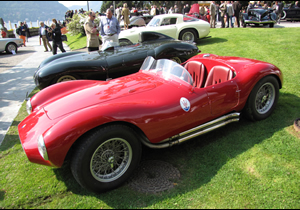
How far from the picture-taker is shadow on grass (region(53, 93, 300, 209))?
2.46m

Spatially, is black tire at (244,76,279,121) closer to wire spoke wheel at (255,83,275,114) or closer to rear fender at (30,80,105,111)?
wire spoke wheel at (255,83,275,114)

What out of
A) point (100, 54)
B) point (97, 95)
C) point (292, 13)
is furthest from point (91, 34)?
point (292, 13)

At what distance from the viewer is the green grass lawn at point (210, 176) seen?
93.2 inches

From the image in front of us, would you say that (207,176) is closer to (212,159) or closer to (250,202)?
(212,159)

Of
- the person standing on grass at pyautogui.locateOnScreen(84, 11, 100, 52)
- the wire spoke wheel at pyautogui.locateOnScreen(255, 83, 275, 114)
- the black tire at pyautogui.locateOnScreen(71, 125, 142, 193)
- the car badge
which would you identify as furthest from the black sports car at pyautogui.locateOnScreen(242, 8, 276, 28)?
the black tire at pyautogui.locateOnScreen(71, 125, 142, 193)

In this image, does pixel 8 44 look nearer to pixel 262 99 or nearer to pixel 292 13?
pixel 262 99

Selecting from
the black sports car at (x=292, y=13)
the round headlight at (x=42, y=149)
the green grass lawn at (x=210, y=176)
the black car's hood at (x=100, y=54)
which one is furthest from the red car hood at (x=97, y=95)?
the black sports car at (x=292, y=13)

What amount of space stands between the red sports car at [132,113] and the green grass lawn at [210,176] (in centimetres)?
28

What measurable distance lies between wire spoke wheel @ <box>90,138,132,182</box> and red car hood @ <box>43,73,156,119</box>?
23.4 inches

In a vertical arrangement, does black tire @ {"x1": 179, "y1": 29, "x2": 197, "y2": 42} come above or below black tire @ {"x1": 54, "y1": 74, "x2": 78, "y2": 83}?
above

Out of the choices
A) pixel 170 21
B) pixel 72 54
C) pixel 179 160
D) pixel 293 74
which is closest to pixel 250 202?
pixel 179 160

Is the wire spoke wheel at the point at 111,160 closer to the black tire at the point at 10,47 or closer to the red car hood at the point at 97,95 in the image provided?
the red car hood at the point at 97,95

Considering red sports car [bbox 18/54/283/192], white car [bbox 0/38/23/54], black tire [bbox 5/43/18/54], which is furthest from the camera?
black tire [bbox 5/43/18/54]

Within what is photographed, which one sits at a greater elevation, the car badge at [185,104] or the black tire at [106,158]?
the car badge at [185,104]
